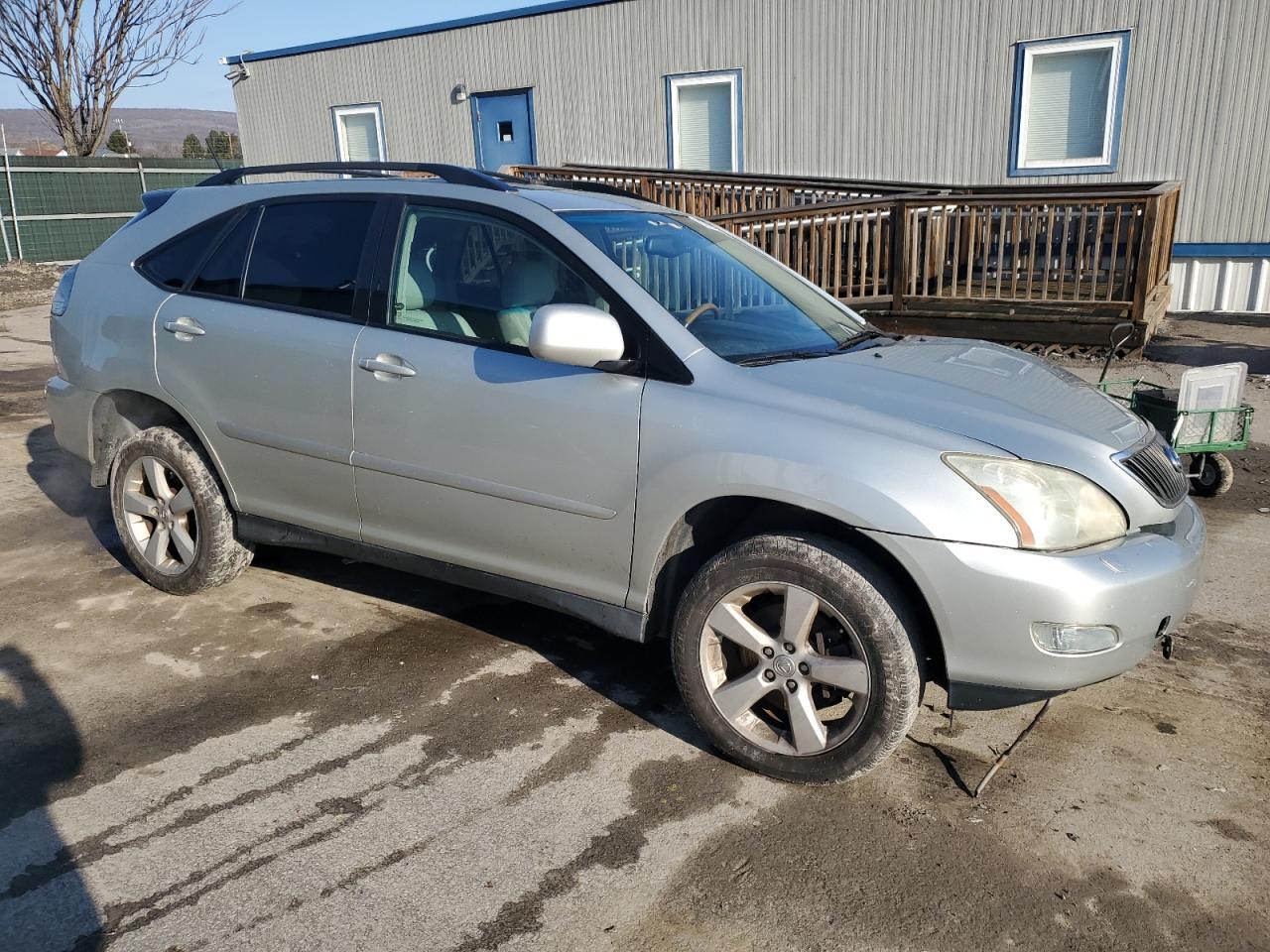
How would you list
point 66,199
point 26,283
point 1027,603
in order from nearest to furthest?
point 1027,603 → point 26,283 → point 66,199

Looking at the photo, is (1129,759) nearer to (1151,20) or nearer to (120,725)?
(120,725)

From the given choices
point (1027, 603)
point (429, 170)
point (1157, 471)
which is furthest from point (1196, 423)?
point (429, 170)

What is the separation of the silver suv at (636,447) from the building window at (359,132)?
15.7m

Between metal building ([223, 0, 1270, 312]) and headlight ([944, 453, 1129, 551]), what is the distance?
461 inches

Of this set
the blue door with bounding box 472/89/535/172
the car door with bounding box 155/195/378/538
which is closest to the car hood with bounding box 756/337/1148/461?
the car door with bounding box 155/195/378/538

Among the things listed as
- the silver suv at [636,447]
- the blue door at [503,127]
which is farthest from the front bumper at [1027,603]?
the blue door at [503,127]

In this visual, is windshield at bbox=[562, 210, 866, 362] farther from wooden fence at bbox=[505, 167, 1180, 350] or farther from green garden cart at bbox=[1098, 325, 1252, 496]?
wooden fence at bbox=[505, 167, 1180, 350]

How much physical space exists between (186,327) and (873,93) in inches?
477

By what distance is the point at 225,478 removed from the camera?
4.49m

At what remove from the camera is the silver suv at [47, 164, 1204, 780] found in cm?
296

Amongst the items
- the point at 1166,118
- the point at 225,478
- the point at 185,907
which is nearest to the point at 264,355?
the point at 225,478

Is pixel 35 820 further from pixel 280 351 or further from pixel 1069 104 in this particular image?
pixel 1069 104

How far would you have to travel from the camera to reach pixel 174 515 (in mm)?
4711

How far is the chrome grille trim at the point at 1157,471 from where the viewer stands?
3164 millimetres
